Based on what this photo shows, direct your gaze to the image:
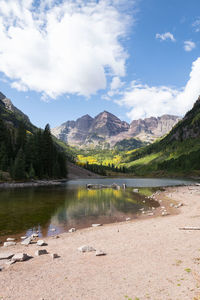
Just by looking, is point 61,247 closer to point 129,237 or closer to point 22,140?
point 129,237

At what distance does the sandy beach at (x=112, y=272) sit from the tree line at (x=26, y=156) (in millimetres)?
83053

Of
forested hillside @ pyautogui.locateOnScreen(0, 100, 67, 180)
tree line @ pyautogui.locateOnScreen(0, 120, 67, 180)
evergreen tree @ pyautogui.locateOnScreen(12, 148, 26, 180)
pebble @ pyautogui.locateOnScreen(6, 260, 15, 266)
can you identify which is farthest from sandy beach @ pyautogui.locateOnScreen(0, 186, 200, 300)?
tree line @ pyautogui.locateOnScreen(0, 120, 67, 180)

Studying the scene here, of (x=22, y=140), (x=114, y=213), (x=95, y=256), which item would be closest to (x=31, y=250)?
(x=95, y=256)

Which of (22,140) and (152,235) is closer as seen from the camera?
(152,235)

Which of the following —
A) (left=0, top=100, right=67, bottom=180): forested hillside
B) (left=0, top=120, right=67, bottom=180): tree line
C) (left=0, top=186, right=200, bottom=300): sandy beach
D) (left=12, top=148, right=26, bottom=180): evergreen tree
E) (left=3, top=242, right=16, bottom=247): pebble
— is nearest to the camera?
(left=0, top=186, right=200, bottom=300): sandy beach

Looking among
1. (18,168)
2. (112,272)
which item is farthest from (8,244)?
(18,168)

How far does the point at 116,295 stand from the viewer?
9.36m

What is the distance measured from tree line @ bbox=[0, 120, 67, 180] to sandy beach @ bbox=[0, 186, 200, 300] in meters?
83.1

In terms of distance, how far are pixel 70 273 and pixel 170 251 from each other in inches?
319

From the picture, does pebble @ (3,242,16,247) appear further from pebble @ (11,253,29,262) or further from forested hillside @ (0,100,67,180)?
forested hillside @ (0,100,67,180)

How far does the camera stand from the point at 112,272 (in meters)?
11.9

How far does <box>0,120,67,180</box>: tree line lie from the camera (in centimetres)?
9506

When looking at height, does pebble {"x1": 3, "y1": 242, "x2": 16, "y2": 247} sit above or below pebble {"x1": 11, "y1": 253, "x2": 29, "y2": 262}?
below

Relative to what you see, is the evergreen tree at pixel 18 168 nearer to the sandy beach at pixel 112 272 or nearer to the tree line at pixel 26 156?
the tree line at pixel 26 156
